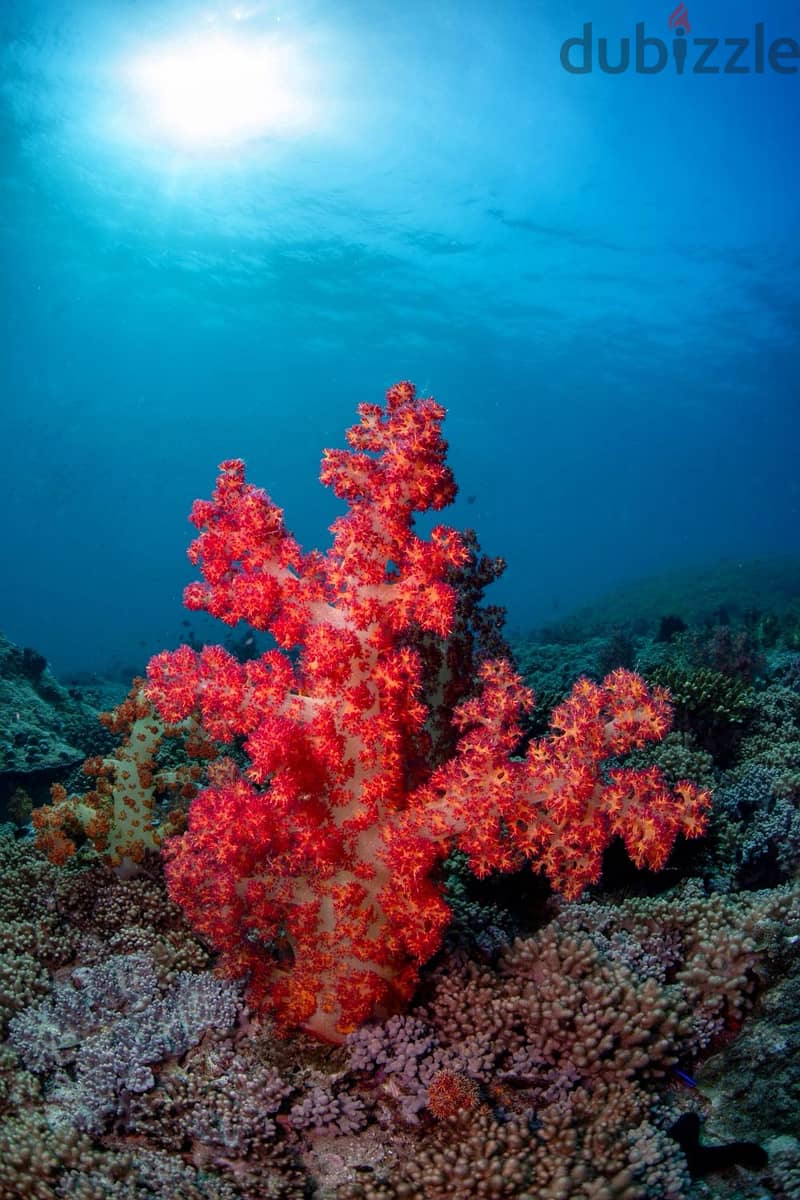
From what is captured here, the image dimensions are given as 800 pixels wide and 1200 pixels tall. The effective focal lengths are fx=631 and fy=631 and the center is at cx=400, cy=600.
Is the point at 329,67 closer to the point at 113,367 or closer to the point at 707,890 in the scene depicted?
the point at 707,890

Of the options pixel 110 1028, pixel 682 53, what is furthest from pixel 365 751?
pixel 682 53

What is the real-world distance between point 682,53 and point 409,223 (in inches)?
909

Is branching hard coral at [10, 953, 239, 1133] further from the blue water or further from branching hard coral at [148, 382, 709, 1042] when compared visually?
the blue water

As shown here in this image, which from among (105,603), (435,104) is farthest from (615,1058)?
(105,603)

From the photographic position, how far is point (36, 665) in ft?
50.0

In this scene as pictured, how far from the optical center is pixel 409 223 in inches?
2201

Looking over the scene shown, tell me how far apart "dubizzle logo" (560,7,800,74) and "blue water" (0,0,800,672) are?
0.73 m

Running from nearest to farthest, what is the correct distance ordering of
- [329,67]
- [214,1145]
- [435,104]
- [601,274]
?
[214,1145], [329,67], [435,104], [601,274]

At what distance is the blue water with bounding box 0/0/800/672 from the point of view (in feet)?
126

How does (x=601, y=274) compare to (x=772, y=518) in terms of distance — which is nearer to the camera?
(x=601, y=274)

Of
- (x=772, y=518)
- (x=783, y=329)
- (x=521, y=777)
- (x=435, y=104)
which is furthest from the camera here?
(x=772, y=518)

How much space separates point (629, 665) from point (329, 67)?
4375 cm

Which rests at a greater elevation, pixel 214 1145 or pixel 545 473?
pixel 545 473

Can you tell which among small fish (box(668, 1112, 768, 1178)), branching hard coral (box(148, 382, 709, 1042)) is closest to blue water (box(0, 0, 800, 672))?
branching hard coral (box(148, 382, 709, 1042))
